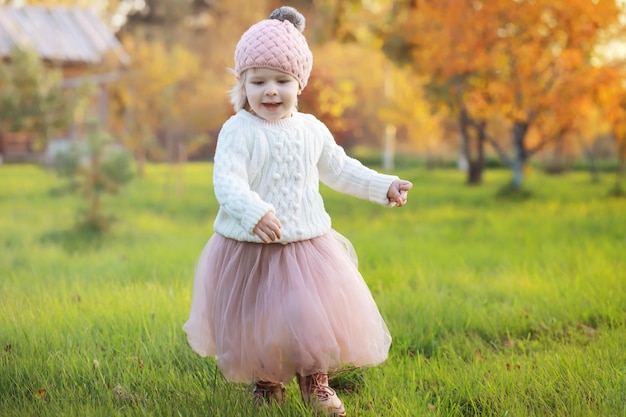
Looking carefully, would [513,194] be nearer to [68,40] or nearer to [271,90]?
[271,90]

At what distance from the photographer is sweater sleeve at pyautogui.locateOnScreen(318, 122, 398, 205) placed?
119 inches

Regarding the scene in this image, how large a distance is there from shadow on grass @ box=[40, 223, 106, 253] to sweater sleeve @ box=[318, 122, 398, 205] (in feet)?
15.3

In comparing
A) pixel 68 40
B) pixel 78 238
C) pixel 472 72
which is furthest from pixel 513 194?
pixel 68 40

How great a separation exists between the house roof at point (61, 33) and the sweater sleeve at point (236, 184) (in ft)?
58.3

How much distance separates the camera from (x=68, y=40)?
66.7 ft

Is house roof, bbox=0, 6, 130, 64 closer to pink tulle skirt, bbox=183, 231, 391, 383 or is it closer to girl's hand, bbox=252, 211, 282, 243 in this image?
pink tulle skirt, bbox=183, 231, 391, 383

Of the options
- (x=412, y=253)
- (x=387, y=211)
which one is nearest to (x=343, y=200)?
(x=387, y=211)

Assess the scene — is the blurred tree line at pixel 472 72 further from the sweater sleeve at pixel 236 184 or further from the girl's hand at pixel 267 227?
the girl's hand at pixel 267 227

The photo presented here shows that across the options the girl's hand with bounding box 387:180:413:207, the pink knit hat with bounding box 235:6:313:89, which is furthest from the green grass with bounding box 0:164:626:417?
the pink knit hat with bounding box 235:6:313:89

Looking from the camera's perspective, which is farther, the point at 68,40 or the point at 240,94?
the point at 68,40

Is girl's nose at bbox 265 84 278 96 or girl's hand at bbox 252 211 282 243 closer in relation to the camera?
girl's hand at bbox 252 211 282 243

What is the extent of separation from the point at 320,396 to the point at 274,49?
1.39 metres

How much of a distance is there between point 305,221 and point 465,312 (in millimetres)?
1867

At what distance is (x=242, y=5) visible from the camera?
2850 centimetres
